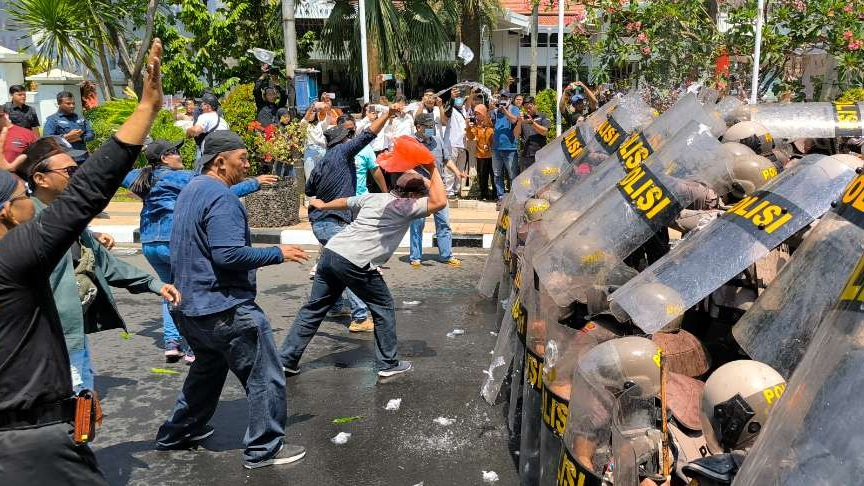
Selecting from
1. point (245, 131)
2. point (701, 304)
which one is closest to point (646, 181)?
point (701, 304)

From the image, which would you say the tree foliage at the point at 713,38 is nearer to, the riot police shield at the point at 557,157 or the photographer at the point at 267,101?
the photographer at the point at 267,101

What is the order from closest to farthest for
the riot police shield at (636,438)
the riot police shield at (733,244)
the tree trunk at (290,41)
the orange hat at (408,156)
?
1. the riot police shield at (636,438)
2. the riot police shield at (733,244)
3. the orange hat at (408,156)
4. the tree trunk at (290,41)

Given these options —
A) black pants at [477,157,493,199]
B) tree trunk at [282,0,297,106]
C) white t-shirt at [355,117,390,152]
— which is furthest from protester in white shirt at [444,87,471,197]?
tree trunk at [282,0,297,106]

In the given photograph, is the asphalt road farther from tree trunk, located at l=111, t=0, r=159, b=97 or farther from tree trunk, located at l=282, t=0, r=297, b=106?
tree trunk, located at l=111, t=0, r=159, b=97

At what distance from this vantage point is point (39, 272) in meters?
2.48

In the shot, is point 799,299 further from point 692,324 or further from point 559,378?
point 692,324

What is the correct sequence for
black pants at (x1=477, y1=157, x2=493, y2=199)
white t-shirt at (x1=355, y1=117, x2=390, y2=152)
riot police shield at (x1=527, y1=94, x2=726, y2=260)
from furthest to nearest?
black pants at (x1=477, y1=157, x2=493, y2=199) → white t-shirt at (x1=355, y1=117, x2=390, y2=152) → riot police shield at (x1=527, y1=94, x2=726, y2=260)

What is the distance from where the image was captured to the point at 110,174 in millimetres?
2432

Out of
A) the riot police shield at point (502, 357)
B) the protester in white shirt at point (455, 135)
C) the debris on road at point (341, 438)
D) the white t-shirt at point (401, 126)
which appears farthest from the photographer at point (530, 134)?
the debris on road at point (341, 438)

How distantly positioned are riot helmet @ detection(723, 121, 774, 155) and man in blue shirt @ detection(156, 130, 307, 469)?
8.55 ft

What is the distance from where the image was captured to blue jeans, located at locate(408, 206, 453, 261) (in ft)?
30.4

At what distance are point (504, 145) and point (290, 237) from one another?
367cm

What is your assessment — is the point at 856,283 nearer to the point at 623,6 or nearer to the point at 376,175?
the point at 376,175

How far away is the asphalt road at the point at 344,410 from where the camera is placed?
4465mm
